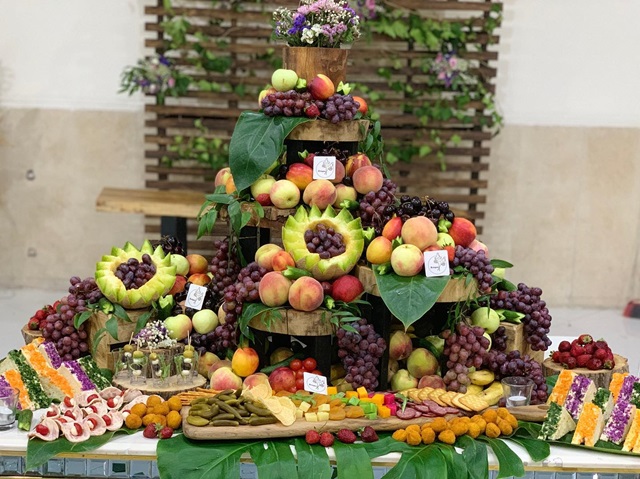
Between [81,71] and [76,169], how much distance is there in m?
0.64

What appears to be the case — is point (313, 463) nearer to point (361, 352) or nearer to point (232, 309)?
point (361, 352)

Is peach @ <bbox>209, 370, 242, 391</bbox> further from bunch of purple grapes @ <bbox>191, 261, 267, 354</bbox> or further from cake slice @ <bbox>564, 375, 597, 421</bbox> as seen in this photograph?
cake slice @ <bbox>564, 375, 597, 421</bbox>

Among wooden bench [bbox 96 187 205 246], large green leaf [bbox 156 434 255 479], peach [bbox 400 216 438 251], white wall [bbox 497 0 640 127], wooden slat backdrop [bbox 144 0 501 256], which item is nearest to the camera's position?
large green leaf [bbox 156 434 255 479]

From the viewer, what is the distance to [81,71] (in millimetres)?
6059

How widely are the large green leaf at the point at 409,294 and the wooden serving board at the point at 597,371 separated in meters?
0.59

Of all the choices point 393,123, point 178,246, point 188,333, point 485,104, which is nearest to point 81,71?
point 393,123

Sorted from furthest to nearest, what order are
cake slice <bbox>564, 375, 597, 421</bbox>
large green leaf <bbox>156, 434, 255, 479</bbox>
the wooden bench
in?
the wooden bench, cake slice <bbox>564, 375, 597, 421</bbox>, large green leaf <bbox>156, 434, 255, 479</bbox>

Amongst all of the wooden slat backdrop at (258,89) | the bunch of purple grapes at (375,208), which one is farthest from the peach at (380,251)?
the wooden slat backdrop at (258,89)

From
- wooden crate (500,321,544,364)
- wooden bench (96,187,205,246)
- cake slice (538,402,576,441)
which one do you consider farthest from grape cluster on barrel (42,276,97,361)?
wooden bench (96,187,205,246)

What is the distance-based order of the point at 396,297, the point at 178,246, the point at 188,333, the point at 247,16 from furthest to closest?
the point at 247,16 < the point at 178,246 < the point at 188,333 < the point at 396,297

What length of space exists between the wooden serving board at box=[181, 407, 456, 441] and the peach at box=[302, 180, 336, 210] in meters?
0.72

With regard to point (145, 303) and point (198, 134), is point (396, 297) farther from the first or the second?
point (198, 134)

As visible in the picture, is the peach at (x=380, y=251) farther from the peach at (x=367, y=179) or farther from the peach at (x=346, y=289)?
the peach at (x=367, y=179)

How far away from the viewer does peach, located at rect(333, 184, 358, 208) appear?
2.98 m
